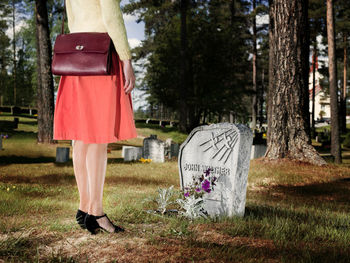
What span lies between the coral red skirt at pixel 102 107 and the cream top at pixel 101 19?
206mm

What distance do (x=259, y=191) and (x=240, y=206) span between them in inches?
121

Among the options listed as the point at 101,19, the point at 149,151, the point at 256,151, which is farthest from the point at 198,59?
the point at 101,19

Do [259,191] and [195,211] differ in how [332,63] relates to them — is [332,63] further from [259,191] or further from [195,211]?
[195,211]

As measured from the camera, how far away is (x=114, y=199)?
19.8ft

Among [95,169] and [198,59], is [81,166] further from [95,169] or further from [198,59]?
[198,59]

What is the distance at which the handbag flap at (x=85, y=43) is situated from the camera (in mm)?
3492

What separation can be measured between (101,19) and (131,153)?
9.94 metres

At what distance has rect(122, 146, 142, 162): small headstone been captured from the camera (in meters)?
13.2

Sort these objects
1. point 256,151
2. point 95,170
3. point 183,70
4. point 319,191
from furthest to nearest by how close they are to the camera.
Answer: point 183,70 < point 256,151 < point 319,191 < point 95,170

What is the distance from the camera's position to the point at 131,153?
13398mm

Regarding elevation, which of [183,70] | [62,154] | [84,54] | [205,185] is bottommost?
[62,154]

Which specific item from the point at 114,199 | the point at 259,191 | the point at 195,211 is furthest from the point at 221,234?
the point at 259,191

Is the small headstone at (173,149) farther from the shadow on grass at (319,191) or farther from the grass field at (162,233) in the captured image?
the grass field at (162,233)

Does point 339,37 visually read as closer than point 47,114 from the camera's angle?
No
